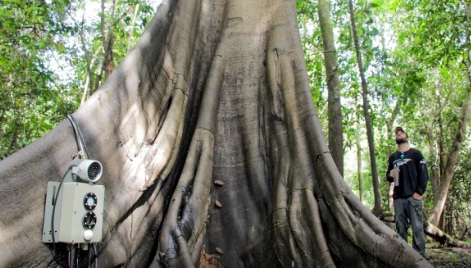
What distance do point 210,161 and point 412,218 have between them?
2789mm

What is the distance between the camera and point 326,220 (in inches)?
162

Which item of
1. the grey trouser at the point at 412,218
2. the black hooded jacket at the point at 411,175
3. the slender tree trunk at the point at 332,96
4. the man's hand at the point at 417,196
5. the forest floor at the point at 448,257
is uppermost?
the slender tree trunk at the point at 332,96

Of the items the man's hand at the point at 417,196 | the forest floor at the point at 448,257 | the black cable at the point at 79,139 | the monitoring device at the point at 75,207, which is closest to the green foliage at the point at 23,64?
the black cable at the point at 79,139

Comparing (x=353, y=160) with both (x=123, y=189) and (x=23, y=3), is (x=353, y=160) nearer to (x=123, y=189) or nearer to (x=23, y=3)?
(x=23, y=3)

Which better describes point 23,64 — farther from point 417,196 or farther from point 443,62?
point 443,62

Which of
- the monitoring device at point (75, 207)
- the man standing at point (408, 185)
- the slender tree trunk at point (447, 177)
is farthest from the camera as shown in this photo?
the slender tree trunk at point (447, 177)

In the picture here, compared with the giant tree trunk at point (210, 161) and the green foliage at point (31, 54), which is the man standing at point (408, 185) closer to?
the giant tree trunk at point (210, 161)

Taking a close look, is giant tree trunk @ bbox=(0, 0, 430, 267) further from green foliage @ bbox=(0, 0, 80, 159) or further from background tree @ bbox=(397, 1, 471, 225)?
background tree @ bbox=(397, 1, 471, 225)

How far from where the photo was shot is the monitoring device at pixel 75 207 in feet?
9.96

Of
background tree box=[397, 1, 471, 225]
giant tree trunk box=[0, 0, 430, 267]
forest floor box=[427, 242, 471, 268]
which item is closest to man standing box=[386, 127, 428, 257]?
forest floor box=[427, 242, 471, 268]

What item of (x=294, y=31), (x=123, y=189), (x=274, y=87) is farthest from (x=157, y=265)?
(x=294, y=31)

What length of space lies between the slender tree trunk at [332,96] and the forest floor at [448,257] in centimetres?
176

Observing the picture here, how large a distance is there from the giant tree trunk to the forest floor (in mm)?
2826

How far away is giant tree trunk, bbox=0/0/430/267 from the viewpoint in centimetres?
350
